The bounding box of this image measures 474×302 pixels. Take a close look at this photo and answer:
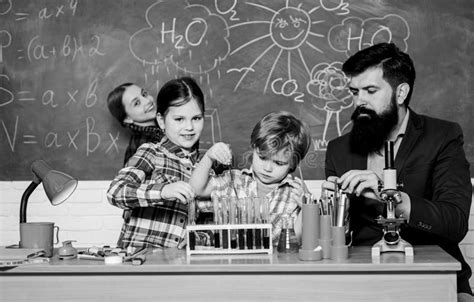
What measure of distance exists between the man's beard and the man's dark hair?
0.27 ft

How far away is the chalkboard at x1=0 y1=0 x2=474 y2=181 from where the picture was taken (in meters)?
3.86

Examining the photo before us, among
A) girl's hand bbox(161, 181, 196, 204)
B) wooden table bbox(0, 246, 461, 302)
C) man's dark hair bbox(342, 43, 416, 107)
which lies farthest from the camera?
man's dark hair bbox(342, 43, 416, 107)

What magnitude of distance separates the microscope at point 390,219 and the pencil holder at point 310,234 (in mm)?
186

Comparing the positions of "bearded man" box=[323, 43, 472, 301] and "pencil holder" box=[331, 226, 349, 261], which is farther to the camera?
"bearded man" box=[323, 43, 472, 301]

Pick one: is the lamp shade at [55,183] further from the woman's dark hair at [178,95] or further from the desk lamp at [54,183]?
the woman's dark hair at [178,95]

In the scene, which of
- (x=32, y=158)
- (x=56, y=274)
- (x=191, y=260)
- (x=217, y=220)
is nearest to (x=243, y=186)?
(x=217, y=220)

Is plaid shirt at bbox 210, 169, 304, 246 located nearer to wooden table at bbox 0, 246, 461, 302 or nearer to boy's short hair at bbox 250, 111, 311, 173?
boy's short hair at bbox 250, 111, 311, 173

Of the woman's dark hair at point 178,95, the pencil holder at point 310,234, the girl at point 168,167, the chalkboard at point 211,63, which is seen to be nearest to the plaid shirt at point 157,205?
the girl at point 168,167

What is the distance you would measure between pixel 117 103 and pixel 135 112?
11cm

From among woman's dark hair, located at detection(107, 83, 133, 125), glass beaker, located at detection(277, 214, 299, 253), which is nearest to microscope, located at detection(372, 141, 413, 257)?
glass beaker, located at detection(277, 214, 299, 253)

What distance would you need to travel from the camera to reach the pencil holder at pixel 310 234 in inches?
87.0

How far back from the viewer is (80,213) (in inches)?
157

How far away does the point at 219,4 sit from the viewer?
12.9ft

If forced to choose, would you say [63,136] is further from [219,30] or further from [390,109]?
[390,109]
